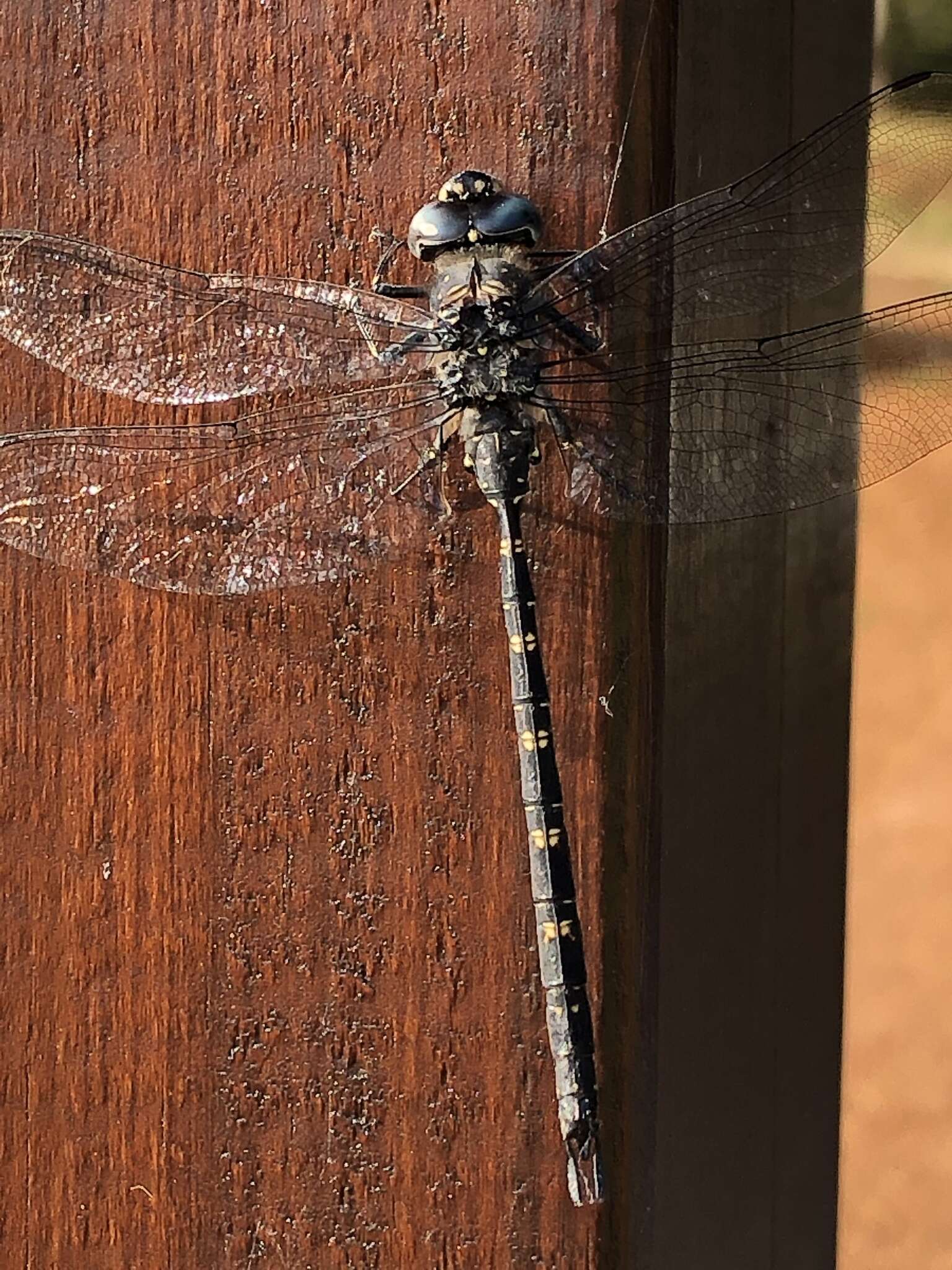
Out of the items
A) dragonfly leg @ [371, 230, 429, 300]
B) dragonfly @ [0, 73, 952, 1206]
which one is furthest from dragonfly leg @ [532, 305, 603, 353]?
dragonfly leg @ [371, 230, 429, 300]

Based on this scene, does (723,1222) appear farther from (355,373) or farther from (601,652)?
(355,373)

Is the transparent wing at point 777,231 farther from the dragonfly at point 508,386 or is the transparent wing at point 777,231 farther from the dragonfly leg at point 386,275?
the dragonfly leg at point 386,275

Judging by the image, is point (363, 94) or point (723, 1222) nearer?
point (363, 94)

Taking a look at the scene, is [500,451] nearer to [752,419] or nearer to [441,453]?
[441,453]

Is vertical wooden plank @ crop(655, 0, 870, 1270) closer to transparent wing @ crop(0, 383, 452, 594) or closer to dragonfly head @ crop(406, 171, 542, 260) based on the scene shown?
dragonfly head @ crop(406, 171, 542, 260)

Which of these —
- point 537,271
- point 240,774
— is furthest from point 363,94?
point 240,774

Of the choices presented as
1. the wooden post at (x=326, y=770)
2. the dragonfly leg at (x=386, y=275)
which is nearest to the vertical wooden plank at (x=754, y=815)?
the wooden post at (x=326, y=770)

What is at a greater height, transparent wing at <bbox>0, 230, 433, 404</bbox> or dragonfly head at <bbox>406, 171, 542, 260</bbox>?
dragonfly head at <bbox>406, 171, 542, 260</bbox>
